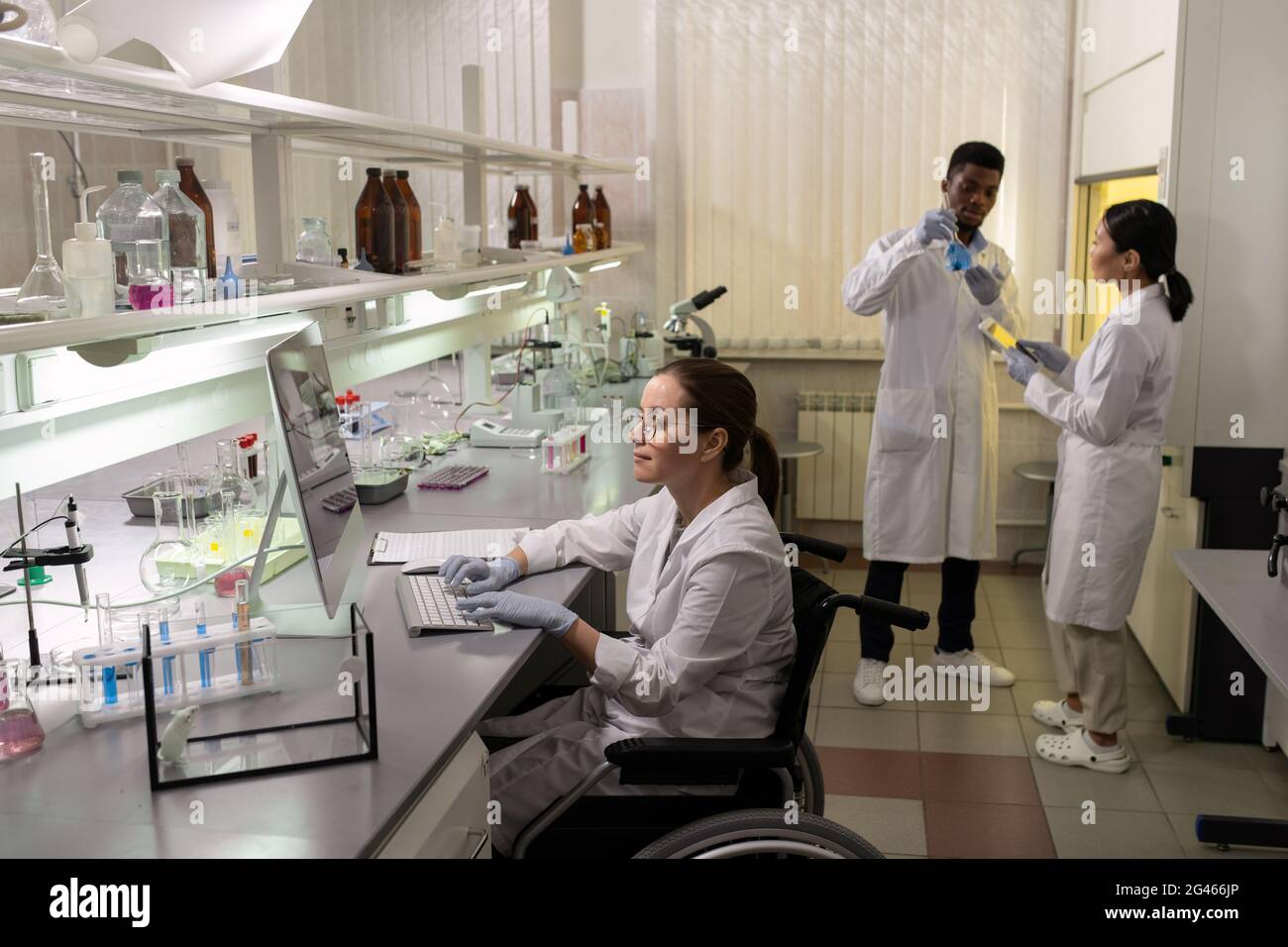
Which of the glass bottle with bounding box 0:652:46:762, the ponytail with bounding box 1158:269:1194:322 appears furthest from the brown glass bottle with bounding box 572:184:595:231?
the glass bottle with bounding box 0:652:46:762

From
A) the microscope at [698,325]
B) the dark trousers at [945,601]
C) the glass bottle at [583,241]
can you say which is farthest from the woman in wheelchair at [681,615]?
the microscope at [698,325]

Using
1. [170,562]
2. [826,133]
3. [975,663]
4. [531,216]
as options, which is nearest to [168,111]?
[170,562]

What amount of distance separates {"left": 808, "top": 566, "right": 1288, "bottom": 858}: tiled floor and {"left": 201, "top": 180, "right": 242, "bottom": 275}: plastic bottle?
1.93 meters

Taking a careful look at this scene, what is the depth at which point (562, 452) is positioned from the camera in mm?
3295

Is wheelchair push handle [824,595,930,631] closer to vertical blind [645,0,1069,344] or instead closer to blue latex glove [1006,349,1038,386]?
blue latex glove [1006,349,1038,386]

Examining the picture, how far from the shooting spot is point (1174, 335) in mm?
3018

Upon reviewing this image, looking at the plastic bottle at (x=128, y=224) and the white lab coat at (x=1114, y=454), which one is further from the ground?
the plastic bottle at (x=128, y=224)

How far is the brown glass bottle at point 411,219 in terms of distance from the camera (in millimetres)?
2920

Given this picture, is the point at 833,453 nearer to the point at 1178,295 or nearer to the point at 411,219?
the point at 1178,295

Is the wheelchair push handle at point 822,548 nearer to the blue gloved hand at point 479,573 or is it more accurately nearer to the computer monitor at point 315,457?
the blue gloved hand at point 479,573

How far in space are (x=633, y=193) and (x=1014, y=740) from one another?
2.86 metres

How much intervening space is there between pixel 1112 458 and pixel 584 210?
7.41 feet

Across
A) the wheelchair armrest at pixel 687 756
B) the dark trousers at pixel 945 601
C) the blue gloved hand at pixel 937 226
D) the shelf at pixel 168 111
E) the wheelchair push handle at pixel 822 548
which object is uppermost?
the shelf at pixel 168 111

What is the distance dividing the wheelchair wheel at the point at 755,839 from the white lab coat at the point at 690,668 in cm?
22
